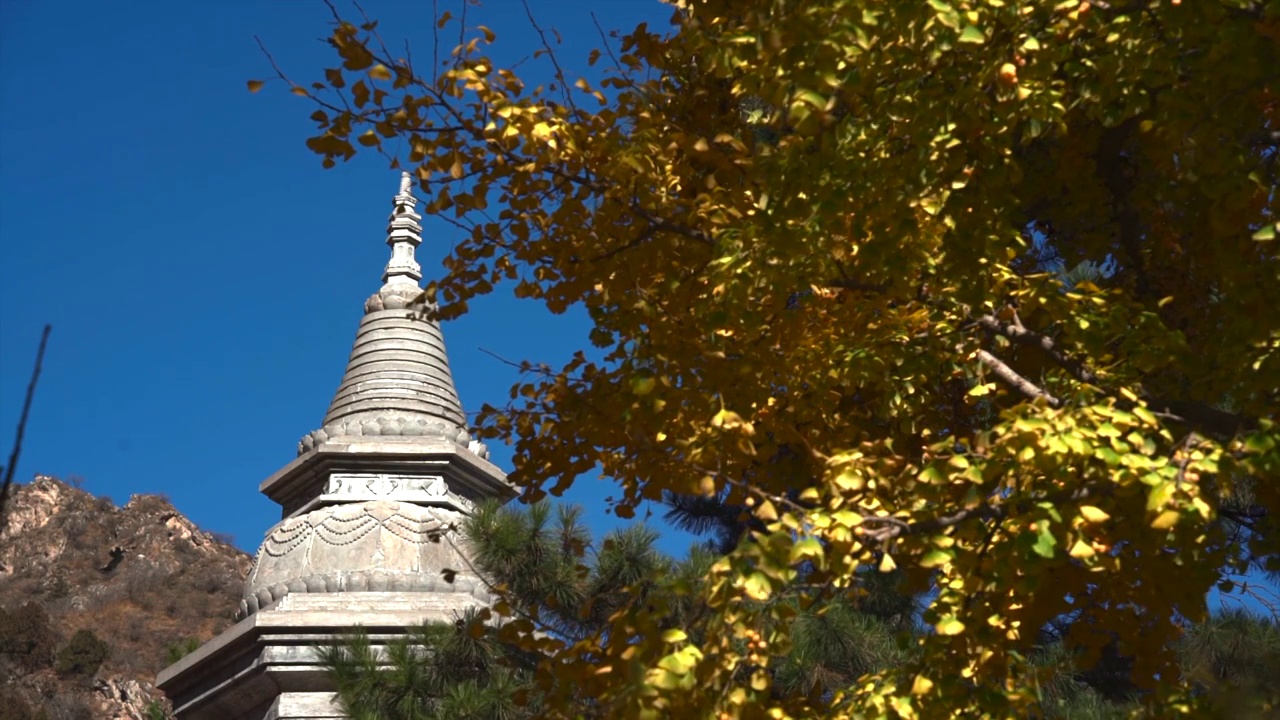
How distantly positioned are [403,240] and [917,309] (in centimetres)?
883

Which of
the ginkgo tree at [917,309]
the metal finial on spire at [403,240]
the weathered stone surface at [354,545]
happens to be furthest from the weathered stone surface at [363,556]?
the ginkgo tree at [917,309]

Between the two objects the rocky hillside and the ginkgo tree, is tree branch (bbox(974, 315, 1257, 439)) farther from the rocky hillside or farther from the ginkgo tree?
the rocky hillside

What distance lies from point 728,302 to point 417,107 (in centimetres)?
142

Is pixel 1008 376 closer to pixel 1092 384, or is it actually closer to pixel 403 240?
pixel 1092 384

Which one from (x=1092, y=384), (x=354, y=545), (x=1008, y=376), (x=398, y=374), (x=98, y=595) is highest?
(x=98, y=595)

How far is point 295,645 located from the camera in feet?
34.8

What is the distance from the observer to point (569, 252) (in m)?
5.82

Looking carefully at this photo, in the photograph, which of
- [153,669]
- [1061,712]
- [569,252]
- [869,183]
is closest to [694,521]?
[1061,712]

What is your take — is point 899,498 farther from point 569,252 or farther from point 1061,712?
point 1061,712

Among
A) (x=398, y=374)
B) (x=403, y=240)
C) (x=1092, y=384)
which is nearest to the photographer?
(x=1092, y=384)

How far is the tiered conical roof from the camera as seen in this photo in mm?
12000

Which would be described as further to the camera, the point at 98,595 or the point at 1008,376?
the point at 98,595

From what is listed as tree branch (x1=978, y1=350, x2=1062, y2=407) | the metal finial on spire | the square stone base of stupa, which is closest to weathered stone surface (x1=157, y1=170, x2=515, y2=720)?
the square stone base of stupa

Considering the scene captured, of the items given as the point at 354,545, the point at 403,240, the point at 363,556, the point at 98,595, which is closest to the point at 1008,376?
the point at 363,556
